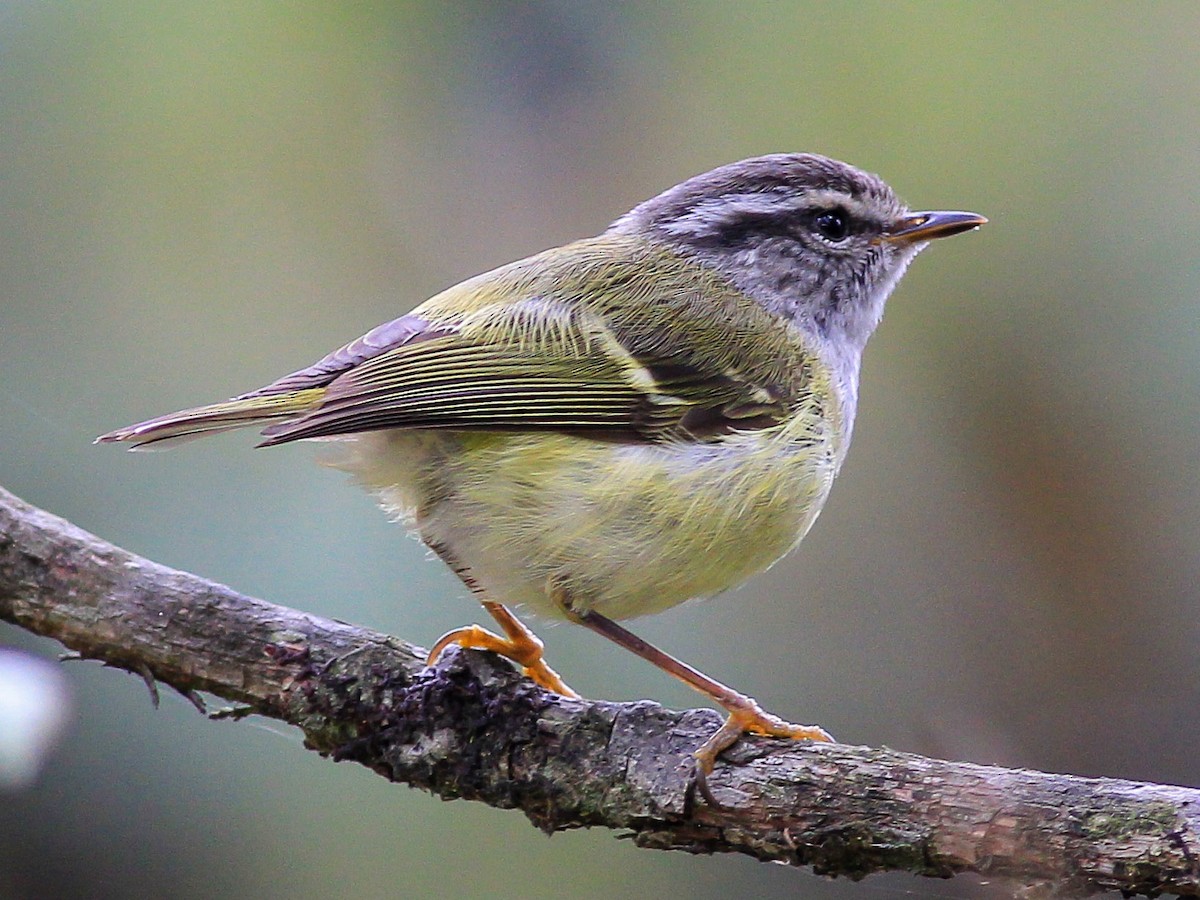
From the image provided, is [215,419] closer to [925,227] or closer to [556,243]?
[925,227]

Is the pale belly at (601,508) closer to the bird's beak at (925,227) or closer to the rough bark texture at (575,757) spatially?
the rough bark texture at (575,757)

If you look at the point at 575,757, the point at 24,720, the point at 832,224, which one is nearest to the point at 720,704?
the point at 575,757

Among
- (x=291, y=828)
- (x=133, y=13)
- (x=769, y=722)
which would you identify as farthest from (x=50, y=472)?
(x=769, y=722)

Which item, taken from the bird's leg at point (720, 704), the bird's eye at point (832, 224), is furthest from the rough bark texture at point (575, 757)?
the bird's eye at point (832, 224)

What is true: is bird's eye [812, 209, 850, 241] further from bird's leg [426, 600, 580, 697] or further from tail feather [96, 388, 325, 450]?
tail feather [96, 388, 325, 450]

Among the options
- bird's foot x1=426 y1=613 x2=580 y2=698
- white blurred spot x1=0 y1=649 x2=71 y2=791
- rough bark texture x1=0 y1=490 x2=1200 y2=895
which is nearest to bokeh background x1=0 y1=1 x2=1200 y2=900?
bird's foot x1=426 y1=613 x2=580 y2=698
